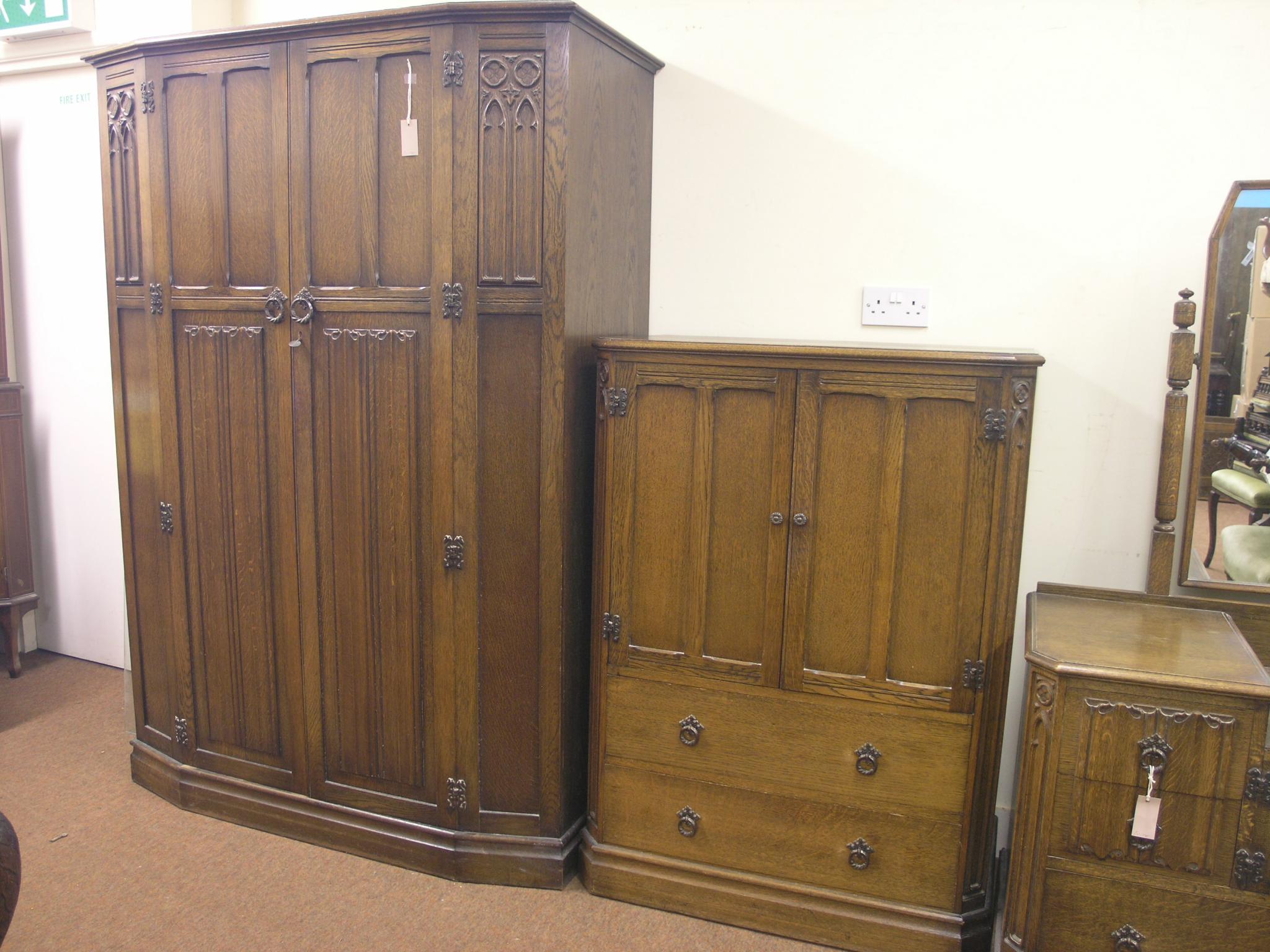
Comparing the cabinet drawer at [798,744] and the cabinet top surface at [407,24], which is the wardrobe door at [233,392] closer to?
the cabinet top surface at [407,24]

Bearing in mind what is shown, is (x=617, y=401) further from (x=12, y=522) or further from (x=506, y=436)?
(x=12, y=522)

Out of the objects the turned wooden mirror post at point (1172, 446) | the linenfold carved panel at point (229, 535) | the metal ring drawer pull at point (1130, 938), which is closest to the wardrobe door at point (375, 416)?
the linenfold carved panel at point (229, 535)

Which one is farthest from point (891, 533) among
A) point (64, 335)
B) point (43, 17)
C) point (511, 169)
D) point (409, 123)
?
point (43, 17)

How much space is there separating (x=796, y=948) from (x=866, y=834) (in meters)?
0.31

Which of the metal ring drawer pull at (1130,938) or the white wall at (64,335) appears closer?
the metal ring drawer pull at (1130,938)

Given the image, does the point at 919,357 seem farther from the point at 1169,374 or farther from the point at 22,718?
the point at 22,718

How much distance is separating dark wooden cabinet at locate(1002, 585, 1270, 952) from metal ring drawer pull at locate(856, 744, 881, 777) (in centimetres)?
32

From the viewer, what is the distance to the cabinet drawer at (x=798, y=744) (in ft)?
6.92

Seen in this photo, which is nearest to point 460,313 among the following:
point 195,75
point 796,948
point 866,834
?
point 195,75

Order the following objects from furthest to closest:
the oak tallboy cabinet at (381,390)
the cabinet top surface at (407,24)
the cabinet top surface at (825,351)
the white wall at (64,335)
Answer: the white wall at (64,335), the oak tallboy cabinet at (381,390), the cabinet top surface at (407,24), the cabinet top surface at (825,351)

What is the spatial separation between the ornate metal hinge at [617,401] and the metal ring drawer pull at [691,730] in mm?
736

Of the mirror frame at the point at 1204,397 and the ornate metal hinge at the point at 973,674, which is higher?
the mirror frame at the point at 1204,397

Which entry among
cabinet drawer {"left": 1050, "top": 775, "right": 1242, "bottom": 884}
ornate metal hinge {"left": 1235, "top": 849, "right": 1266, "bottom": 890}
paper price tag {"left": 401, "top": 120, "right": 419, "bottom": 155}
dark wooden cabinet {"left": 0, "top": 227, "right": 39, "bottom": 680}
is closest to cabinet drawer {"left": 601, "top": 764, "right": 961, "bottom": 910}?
cabinet drawer {"left": 1050, "top": 775, "right": 1242, "bottom": 884}

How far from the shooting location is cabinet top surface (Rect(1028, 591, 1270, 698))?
176 centimetres
